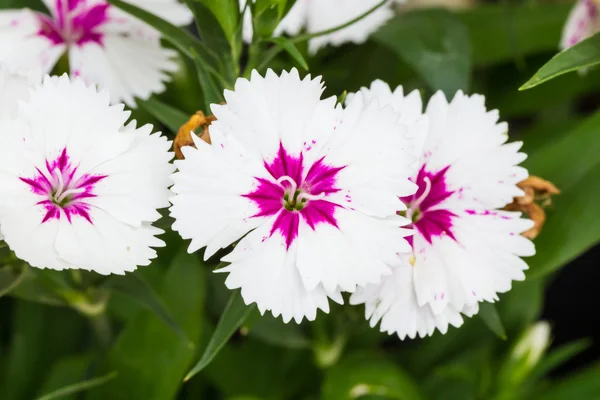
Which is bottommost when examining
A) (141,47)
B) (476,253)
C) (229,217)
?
(476,253)

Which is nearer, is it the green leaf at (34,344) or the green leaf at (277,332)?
the green leaf at (277,332)

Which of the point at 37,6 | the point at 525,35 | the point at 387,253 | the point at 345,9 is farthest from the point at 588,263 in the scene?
the point at 37,6

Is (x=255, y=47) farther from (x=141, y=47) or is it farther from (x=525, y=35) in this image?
(x=525, y=35)

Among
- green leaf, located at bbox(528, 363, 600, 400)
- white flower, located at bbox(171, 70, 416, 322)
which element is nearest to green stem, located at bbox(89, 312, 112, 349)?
white flower, located at bbox(171, 70, 416, 322)

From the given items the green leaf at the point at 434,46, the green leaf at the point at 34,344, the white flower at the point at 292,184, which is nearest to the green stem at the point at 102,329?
the green leaf at the point at 34,344

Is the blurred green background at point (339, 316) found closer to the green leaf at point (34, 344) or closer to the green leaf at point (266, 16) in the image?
the green leaf at point (34, 344)

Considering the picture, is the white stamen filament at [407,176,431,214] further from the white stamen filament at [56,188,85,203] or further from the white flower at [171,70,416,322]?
the white stamen filament at [56,188,85,203]

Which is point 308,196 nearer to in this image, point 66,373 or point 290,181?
point 290,181
